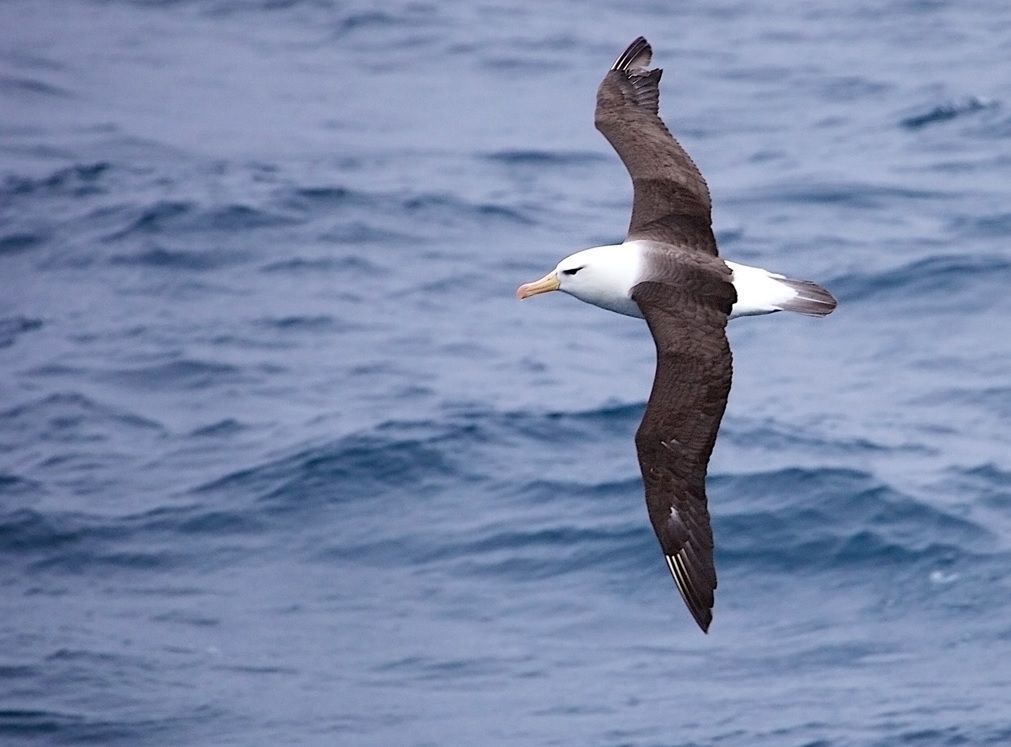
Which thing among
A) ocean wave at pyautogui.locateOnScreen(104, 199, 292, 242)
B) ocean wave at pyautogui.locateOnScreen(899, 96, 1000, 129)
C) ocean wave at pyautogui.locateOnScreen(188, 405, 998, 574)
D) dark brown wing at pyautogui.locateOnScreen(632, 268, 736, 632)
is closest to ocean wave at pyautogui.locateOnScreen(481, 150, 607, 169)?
ocean wave at pyautogui.locateOnScreen(104, 199, 292, 242)

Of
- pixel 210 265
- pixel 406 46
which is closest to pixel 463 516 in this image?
pixel 210 265

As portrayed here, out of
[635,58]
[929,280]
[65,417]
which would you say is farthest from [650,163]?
[65,417]

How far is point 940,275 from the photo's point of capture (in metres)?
18.5

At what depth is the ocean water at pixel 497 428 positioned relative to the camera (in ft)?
48.6

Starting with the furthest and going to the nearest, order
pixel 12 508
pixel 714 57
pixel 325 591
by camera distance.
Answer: pixel 714 57, pixel 12 508, pixel 325 591

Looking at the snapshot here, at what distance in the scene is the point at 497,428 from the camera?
1728cm

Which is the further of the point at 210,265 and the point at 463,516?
the point at 210,265

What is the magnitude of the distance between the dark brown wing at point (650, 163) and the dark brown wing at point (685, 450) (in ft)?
4.27

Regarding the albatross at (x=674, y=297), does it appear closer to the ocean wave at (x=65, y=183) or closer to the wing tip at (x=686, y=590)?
the wing tip at (x=686, y=590)

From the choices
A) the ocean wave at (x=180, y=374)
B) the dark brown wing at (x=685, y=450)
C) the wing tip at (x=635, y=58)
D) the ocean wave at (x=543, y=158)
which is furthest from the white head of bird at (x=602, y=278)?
the ocean wave at (x=543, y=158)

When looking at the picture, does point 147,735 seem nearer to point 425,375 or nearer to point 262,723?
point 262,723

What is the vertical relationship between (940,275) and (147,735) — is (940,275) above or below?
above

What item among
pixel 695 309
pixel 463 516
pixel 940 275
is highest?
pixel 695 309

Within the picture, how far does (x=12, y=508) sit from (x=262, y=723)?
373 cm
